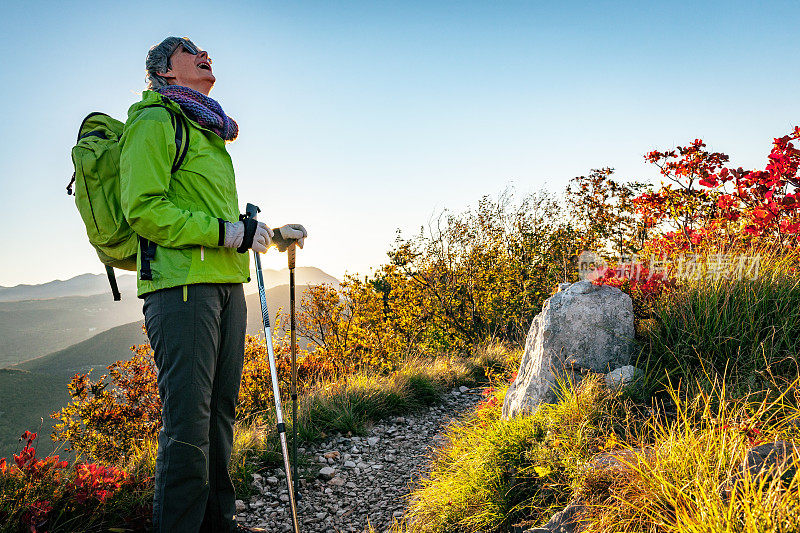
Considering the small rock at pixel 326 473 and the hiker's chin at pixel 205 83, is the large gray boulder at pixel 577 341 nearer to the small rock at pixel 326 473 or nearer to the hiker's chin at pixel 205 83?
the small rock at pixel 326 473

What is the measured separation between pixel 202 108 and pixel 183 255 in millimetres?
740

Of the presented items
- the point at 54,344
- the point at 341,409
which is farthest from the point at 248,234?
the point at 54,344

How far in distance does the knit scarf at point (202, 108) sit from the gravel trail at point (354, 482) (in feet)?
8.23

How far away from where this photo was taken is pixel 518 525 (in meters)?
2.42

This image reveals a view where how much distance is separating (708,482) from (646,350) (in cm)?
181

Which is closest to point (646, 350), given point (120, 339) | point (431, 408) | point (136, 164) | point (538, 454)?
point (538, 454)

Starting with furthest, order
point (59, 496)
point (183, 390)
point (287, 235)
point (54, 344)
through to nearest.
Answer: point (54, 344)
point (287, 235)
point (59, 496)
point (183, 390)

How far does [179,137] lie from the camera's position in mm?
2152

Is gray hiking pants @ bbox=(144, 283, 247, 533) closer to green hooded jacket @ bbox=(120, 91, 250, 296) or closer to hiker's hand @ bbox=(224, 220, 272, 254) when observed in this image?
green hooded jacket @ bbox=(120, 91, 250, 296)

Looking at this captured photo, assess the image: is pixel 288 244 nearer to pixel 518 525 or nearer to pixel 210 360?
pixel 210 360

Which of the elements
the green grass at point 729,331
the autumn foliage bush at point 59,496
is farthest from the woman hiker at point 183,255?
the green grass at point 729,331

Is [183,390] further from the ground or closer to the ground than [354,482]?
further from the ground

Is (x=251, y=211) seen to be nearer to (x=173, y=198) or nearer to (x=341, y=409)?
(x=173, y=198)

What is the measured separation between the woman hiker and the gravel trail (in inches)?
49.9
